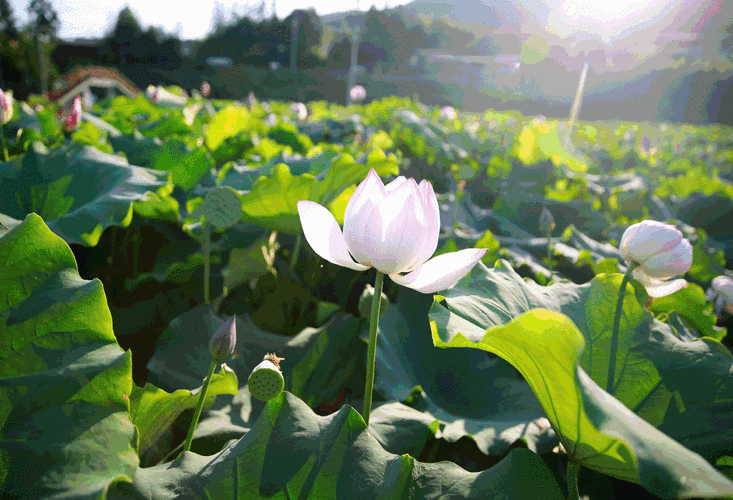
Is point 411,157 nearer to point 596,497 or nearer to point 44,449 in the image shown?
point 596,497

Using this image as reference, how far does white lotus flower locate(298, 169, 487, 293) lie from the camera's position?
631 mm

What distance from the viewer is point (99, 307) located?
634mm

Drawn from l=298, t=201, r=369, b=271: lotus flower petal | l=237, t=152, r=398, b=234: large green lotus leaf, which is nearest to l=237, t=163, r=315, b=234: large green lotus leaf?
l=237, t=152, r=398, b=234: large green lotus leaf

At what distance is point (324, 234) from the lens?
698mm

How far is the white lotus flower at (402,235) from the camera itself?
631mm

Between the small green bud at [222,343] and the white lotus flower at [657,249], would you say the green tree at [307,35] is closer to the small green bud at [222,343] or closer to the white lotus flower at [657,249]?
the white lotus flower at [657,249]

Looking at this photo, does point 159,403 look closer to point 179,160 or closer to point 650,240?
point 650,240

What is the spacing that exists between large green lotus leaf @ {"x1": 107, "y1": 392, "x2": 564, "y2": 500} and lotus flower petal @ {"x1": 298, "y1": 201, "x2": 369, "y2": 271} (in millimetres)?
210

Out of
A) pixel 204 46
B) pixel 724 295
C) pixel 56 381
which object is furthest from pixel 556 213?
pixel 204 46

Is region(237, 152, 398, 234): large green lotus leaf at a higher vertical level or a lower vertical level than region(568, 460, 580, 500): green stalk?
→ higher

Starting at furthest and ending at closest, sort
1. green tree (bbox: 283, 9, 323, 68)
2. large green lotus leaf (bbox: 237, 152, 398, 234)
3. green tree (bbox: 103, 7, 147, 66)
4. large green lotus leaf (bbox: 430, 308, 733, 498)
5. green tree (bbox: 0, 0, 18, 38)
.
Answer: green tree (bbox: 283, 9, 323, 68), green tree (bbox: 103, 7, 147, 66), green tree (bbox: 0, 0, 18, 38), large green lotus leaf (bbox: 237, 152, 398, 234), large green lotus leaf (bbox: 430, 308, 733, 498)

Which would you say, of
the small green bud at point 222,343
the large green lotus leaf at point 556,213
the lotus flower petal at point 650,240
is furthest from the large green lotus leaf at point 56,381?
the large green lotus leaf at point 556,213

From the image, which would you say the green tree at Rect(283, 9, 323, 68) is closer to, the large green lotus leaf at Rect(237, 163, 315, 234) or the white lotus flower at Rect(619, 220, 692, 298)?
the large green lotus leaf at Rect(237, 163, 315, 234)

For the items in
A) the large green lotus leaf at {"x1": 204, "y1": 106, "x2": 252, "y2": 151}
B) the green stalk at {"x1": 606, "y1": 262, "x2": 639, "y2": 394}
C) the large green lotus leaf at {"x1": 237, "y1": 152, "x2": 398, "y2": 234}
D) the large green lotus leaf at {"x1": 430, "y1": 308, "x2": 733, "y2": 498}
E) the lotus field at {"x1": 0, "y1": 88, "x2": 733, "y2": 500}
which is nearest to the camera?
the large green lotus leaf at {"x1": 430, "y1": 308, "x2": 733, "y2": 498}
